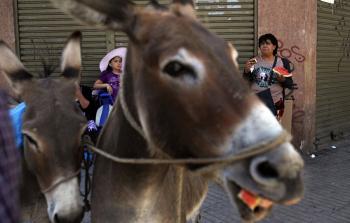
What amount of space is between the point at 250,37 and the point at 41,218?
21.7ft

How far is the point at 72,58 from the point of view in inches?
138

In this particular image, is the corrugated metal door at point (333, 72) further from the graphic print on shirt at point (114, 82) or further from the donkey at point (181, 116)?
the donkey at point (181, 116)

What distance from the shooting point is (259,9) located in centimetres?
905

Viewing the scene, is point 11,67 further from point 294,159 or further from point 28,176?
point 294,159

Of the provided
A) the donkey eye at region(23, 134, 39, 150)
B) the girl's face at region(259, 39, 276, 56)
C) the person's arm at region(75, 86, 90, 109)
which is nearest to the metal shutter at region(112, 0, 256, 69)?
the girl's face at region(259, 39, 276, 56)

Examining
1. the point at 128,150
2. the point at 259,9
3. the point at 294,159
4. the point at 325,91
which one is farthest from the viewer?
the point at 325,91

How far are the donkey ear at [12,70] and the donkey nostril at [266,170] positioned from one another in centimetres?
196

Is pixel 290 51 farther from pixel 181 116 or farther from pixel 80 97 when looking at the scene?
pixel 181 116

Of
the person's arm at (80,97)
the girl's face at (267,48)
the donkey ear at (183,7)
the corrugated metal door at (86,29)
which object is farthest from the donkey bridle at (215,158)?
the corrugated metal door at (86,29)

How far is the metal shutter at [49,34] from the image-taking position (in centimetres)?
888

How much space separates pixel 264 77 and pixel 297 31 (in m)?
2.21

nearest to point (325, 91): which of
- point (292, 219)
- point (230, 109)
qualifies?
point (292, 219)

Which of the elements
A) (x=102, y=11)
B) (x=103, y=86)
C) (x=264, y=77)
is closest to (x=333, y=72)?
(x=264, y=77)

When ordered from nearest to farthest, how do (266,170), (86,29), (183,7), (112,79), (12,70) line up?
(266,170)
(183,7)
(12,70)
(112,79)
(86,29)
